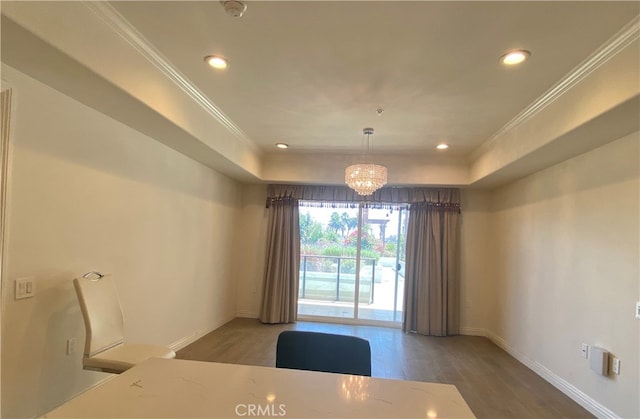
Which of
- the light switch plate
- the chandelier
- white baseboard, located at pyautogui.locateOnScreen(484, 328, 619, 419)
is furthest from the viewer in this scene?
the chandelier

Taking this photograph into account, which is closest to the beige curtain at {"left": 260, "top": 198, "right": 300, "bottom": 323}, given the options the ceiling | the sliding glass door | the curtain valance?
the curtain valance

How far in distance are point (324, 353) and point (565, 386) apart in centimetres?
288

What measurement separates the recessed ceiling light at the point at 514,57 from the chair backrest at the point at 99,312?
128 inches

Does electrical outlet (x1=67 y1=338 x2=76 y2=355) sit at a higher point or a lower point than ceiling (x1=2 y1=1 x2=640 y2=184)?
lower

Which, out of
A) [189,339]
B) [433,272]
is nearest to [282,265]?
[189,339]

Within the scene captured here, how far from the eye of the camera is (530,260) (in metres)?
4.05

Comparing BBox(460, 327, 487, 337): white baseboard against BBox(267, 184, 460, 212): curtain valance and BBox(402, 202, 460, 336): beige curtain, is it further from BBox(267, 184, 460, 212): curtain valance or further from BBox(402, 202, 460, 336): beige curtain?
BBox(267, 184, 460, 212): curtain valance

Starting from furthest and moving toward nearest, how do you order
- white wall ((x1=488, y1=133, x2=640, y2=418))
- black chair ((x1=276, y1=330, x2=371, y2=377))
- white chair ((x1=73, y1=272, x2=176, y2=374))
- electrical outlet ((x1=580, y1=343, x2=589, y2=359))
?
electrical outlet ((x1=580, y1=343, x2=589, y2=359))
white wall ((x1=488, y1=133, x2=640, y2=418))
white chair ((x1=73, y1=272, x2=176, y2=374))
black chair ((x1=276, y1=330, x2=371, y2=377))

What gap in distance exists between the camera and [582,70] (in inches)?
92.9

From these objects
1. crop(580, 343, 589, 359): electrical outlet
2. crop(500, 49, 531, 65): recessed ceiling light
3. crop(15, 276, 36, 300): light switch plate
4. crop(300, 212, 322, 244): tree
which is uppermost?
crop(500, 49, 531, 65): recessed ceiling light

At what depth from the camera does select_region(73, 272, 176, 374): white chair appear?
2270 millimetres

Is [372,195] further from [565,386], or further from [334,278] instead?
[565,386]

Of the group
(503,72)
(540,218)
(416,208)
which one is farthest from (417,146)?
(503,72)

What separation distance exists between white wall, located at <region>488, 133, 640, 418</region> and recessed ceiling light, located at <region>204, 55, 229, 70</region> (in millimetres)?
3080
